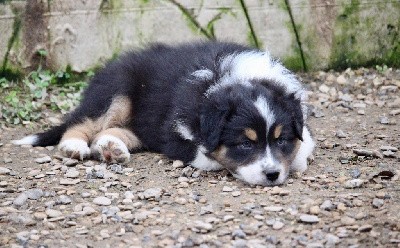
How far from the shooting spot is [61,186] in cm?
539

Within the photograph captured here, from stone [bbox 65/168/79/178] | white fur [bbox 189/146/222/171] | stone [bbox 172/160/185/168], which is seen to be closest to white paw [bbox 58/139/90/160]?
stone [bbox 65/168/79/178]

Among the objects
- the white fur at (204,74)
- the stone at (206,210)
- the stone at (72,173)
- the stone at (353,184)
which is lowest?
the stone at (72,173)

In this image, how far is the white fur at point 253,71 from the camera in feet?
19.0

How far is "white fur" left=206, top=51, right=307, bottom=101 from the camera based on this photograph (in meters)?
5.78

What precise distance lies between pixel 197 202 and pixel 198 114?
0.87 m

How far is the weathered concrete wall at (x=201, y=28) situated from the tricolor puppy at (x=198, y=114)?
4.79ft

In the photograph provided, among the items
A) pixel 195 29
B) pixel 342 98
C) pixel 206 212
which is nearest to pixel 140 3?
pixel 195 29

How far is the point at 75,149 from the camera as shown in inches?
239

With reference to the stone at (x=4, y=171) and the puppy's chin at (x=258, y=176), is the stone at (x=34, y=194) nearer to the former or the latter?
the stone at (x=4, y=171)

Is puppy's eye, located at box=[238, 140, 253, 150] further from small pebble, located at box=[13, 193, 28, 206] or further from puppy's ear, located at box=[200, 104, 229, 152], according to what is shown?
small pebble, located at box=[13, 193, 28, 206]

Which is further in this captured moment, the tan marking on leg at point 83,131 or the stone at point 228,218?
the tan marking on leg at point 83,131

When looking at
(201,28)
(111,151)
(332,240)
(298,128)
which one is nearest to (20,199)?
(111,151)

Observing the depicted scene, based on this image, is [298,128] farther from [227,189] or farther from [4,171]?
[4,171]

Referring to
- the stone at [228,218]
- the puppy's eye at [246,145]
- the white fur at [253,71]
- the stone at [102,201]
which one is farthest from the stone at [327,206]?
the stone at [102,201]
